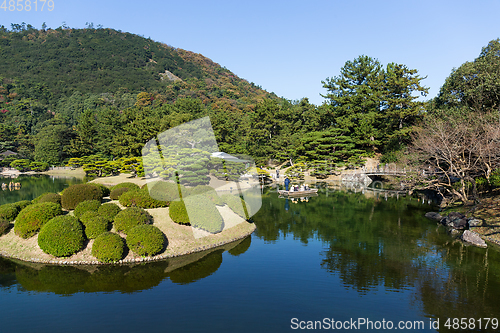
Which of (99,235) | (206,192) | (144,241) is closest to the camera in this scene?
(144,241)

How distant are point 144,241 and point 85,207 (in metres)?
4.08

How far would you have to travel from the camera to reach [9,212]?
554 inches

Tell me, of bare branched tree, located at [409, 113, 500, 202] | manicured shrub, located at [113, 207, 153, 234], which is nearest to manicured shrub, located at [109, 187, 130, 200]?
manicured shrub, located at [113, 207, 153, 234]

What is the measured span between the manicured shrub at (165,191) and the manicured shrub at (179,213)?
125 centimetres

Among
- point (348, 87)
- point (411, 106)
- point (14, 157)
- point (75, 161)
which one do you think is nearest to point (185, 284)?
point (411, 106)

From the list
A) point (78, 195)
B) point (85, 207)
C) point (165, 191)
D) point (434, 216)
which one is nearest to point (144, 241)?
point (85, 207)

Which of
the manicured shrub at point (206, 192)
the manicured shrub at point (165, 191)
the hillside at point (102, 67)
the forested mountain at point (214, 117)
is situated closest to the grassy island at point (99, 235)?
the manicured shrub at point (165, 191)

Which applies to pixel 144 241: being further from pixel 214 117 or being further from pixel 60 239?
pixel 214 117

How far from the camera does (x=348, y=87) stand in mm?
45688

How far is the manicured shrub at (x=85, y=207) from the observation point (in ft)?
44.2

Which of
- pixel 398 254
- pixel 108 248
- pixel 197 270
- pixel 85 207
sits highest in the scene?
pixel 85 207

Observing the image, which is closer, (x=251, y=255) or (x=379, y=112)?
(x=251, y=255)

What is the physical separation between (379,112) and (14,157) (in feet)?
201

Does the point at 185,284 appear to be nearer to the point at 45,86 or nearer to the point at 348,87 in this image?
the point at 348,87
